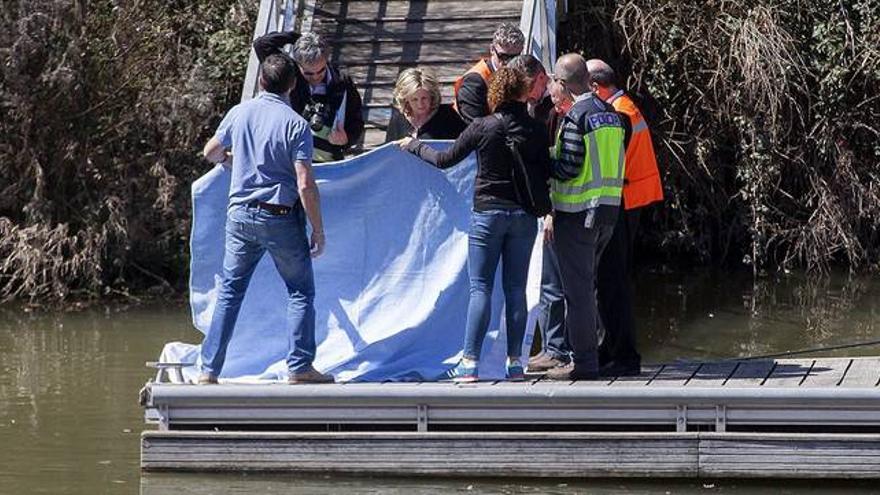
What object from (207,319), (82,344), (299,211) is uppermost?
(299,211)

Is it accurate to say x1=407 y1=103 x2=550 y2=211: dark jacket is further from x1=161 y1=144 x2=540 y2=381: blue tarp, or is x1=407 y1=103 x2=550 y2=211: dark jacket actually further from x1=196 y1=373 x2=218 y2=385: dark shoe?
x1=196 y1=373 x2=218 y2=385: dark shoe

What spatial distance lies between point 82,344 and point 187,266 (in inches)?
96.6

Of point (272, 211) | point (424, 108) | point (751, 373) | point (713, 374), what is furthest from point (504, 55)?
point (751, 373)

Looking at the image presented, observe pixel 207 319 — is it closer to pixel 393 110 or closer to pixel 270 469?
pixel 270 469

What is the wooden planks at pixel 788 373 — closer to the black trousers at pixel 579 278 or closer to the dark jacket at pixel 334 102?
the black trousers at pixel 579 278

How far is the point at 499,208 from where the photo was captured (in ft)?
27.7

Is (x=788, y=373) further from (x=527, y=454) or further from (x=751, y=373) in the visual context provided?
(x=527, y=454)

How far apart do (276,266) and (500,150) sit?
1.25 meters

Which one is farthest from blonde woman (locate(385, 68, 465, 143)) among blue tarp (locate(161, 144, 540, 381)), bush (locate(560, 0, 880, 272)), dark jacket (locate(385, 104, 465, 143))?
bush (locate(560, 0, 880, 272))

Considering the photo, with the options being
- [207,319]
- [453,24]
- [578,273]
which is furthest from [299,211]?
[453,24]

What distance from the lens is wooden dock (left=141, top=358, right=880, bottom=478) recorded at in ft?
26.5

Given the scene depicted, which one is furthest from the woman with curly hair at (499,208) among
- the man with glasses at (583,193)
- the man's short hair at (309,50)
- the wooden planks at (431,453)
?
the man's short hair at (309,50)

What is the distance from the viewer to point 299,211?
27.6ft

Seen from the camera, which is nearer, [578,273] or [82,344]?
[578,273]
